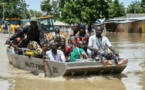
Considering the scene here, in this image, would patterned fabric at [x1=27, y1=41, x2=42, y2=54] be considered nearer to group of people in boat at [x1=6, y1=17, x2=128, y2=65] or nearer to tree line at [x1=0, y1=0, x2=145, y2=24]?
group of people in boat at [x1=6, y1=17, x2=128, y2=65]

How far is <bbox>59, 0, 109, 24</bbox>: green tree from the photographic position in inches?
2212

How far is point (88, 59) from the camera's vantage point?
10484mm

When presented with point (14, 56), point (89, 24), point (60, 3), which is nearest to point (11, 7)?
point (60, 3)

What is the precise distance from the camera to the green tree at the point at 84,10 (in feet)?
184

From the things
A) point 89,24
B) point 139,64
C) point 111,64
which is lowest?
point 89,24

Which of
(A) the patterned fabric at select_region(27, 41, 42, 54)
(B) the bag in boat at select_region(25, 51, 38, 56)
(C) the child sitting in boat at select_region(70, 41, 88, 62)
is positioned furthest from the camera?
(A) the patterned fabric at select_region(27, 41, 42, 54)

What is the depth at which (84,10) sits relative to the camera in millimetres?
56406

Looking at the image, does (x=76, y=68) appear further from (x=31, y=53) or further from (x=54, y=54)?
(x=31, y=53)

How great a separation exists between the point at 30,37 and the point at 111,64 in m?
3.24

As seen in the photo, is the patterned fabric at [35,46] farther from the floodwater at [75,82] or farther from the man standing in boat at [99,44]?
the man standing in boat at [99,44]

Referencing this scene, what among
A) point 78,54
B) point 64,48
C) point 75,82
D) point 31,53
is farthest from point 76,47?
point 31,53

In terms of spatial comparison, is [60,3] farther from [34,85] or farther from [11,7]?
[34,85]

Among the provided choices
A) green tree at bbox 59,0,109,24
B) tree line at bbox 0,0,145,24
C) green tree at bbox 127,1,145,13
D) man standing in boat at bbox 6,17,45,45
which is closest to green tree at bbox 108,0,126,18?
green tree at bbox 127,1,145,13

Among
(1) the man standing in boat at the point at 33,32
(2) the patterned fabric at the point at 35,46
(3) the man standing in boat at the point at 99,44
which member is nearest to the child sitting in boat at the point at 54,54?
(3) the man standing in boat at the point at 99,44
